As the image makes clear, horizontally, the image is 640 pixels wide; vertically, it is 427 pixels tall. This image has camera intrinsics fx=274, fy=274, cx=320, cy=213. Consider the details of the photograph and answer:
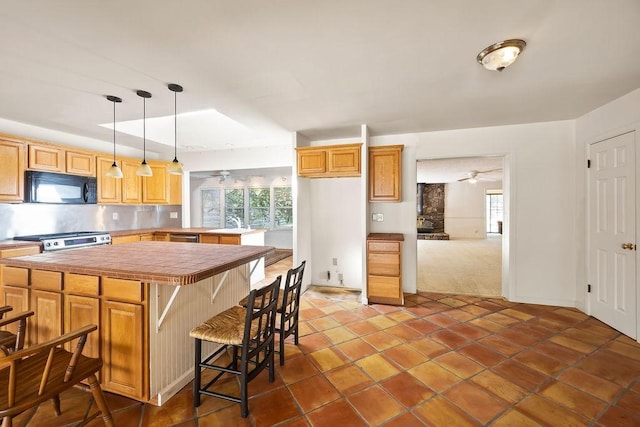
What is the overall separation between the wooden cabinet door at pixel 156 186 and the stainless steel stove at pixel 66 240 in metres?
1.10

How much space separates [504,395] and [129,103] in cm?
419

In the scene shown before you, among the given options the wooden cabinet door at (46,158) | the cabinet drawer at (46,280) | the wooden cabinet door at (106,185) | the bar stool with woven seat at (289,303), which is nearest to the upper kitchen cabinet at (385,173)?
the bar stool with woven seat at (289,303)

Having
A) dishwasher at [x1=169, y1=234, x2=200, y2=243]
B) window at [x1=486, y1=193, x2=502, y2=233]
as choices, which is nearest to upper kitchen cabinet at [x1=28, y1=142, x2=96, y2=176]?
dishwasher at [x1=169, y1=234, x2=200, y2=243]

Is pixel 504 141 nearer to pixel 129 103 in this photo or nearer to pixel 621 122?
pixel 621 122

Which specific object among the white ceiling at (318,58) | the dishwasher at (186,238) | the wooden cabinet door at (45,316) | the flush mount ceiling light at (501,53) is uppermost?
the white ceiling at (318,58)

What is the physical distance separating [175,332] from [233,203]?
7.18 metres

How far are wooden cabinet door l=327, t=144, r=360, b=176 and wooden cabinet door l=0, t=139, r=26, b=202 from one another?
151 inches

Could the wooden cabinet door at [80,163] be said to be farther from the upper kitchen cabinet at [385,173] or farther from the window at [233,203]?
the window at [233,203]

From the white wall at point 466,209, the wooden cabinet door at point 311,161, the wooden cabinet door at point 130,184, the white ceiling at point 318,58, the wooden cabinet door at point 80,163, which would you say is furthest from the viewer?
the white wall at point 466,209

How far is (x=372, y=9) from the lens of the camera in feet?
4.92

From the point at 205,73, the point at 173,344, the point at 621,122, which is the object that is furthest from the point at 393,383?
the point at 621,122

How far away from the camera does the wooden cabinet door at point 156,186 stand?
16.2 feet

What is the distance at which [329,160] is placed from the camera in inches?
147

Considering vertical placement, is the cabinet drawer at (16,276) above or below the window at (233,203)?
below
